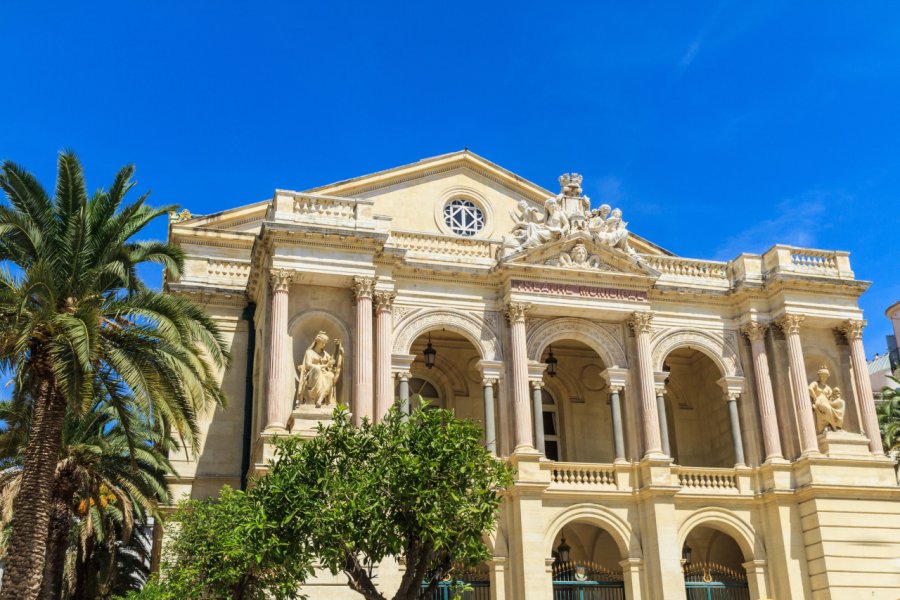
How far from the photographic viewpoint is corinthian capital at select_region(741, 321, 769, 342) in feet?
97.7

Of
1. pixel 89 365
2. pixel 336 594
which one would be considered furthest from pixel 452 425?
pixel 336 594

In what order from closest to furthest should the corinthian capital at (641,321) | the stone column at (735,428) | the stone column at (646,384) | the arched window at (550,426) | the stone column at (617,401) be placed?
the stone column at (646,384)
the stone column at (617,401)
the stone column at (735,428)
the corinthian capital at (641,321)
the arched window at (550,426)

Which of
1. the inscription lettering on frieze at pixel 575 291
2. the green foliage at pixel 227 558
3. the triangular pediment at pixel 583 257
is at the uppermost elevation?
the triangular pediment at pixel 583 257

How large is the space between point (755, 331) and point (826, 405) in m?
2.88

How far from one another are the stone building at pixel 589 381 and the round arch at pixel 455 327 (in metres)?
0.06

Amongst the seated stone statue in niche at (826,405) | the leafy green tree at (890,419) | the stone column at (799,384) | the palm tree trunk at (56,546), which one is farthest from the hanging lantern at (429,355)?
the leafy green tree at (890,419)

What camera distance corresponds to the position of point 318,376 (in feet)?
82.6

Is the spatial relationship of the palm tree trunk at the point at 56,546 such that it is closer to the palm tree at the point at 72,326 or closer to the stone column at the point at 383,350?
the palm tree at the point at 72,326

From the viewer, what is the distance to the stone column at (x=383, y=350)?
26.3m

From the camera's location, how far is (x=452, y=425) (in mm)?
17047

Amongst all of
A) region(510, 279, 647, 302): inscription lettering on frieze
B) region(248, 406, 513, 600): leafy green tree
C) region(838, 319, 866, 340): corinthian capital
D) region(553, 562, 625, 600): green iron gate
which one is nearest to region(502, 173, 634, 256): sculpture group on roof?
region(510, 279, 647, 302): inscription lettering on frieze

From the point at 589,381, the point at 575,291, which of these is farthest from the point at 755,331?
the point at 575,291

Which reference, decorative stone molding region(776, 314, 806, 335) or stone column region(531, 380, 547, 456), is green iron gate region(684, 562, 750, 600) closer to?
stone column region(531, 380, 547, 456)

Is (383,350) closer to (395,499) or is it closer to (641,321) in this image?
(641,321)
